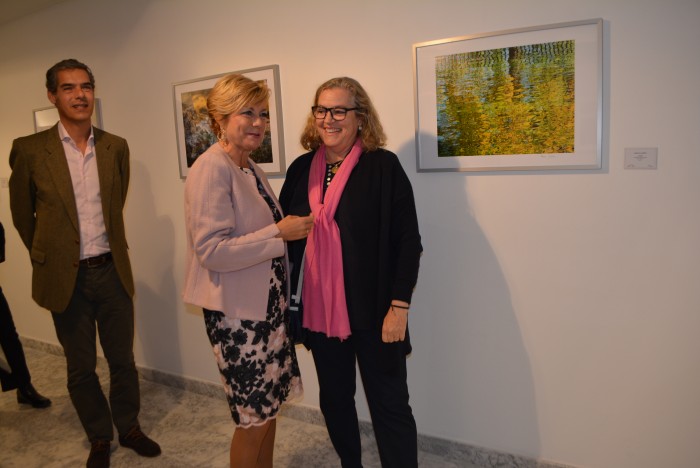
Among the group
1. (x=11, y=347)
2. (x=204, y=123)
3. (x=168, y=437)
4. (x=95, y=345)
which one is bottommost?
(x=168, y=437)

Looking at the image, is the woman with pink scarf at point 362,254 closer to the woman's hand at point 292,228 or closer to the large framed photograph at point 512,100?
the woman's hand at point 292,228

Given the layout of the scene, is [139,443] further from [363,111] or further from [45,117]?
[45,117]

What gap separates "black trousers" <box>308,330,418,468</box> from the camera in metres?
1.86

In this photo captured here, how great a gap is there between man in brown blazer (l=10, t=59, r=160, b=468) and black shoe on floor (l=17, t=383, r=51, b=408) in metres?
0.88

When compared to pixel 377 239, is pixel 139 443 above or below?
below

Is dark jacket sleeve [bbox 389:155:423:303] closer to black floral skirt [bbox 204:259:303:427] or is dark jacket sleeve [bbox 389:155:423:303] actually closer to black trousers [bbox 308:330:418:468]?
black trousers [bbox 308:330:418:468]

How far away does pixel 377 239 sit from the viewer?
5.94ft

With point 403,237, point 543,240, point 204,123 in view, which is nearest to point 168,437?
point 204,123

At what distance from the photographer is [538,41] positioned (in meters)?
1.93

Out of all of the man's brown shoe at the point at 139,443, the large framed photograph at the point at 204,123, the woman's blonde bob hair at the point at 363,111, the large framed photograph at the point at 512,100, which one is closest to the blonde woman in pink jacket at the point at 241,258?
the woman's blonde bob hair at the point at 363,111

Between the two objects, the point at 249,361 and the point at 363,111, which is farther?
the point at 363,111

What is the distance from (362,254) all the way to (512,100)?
890 mm

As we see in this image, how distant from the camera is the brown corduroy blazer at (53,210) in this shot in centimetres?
237

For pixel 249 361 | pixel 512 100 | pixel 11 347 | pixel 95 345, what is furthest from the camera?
pixel 11 347
